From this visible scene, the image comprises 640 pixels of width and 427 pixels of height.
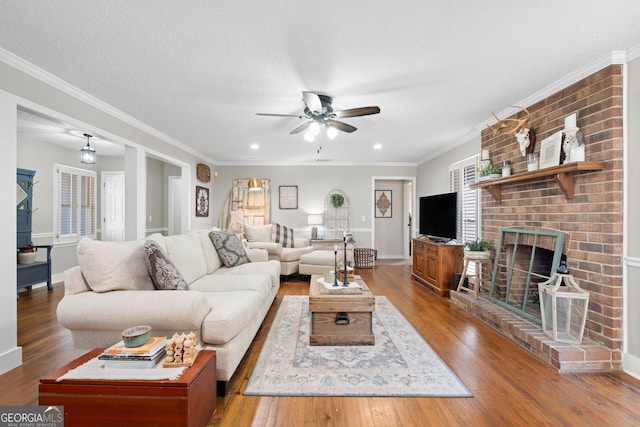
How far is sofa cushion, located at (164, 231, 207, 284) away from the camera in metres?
2.96

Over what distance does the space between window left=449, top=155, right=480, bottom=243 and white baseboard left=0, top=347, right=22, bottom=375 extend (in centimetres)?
517

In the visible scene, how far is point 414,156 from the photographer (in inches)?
255

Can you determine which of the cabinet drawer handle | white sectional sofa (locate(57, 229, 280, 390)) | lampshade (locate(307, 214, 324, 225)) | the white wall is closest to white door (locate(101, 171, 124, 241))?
lampshade (locate(307, 214, 324, 225))

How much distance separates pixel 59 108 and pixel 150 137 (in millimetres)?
1622

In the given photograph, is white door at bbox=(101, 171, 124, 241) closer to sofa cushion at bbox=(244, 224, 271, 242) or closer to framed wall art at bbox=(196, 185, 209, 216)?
framed wall art at bbox=(196, 185, 209, 216)

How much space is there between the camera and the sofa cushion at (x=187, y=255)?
296 cm

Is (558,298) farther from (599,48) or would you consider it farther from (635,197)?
(599,48)

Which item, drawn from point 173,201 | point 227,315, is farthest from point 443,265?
point 173,201

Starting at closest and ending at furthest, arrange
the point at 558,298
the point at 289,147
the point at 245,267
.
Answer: the point at 558,298 → the point at 245,267 → the point at 289,147

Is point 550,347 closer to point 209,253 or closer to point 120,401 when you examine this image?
point 120,401

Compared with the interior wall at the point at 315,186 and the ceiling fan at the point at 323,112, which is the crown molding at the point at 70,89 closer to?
the ceiling fan at the point at 323,112

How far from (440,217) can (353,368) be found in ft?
11.0

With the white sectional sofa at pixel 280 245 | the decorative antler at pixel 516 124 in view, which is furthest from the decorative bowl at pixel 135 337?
the white sectional sofa at pixel 280 245

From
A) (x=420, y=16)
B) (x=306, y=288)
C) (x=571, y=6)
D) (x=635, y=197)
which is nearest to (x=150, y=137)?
(x=306, y=288)
